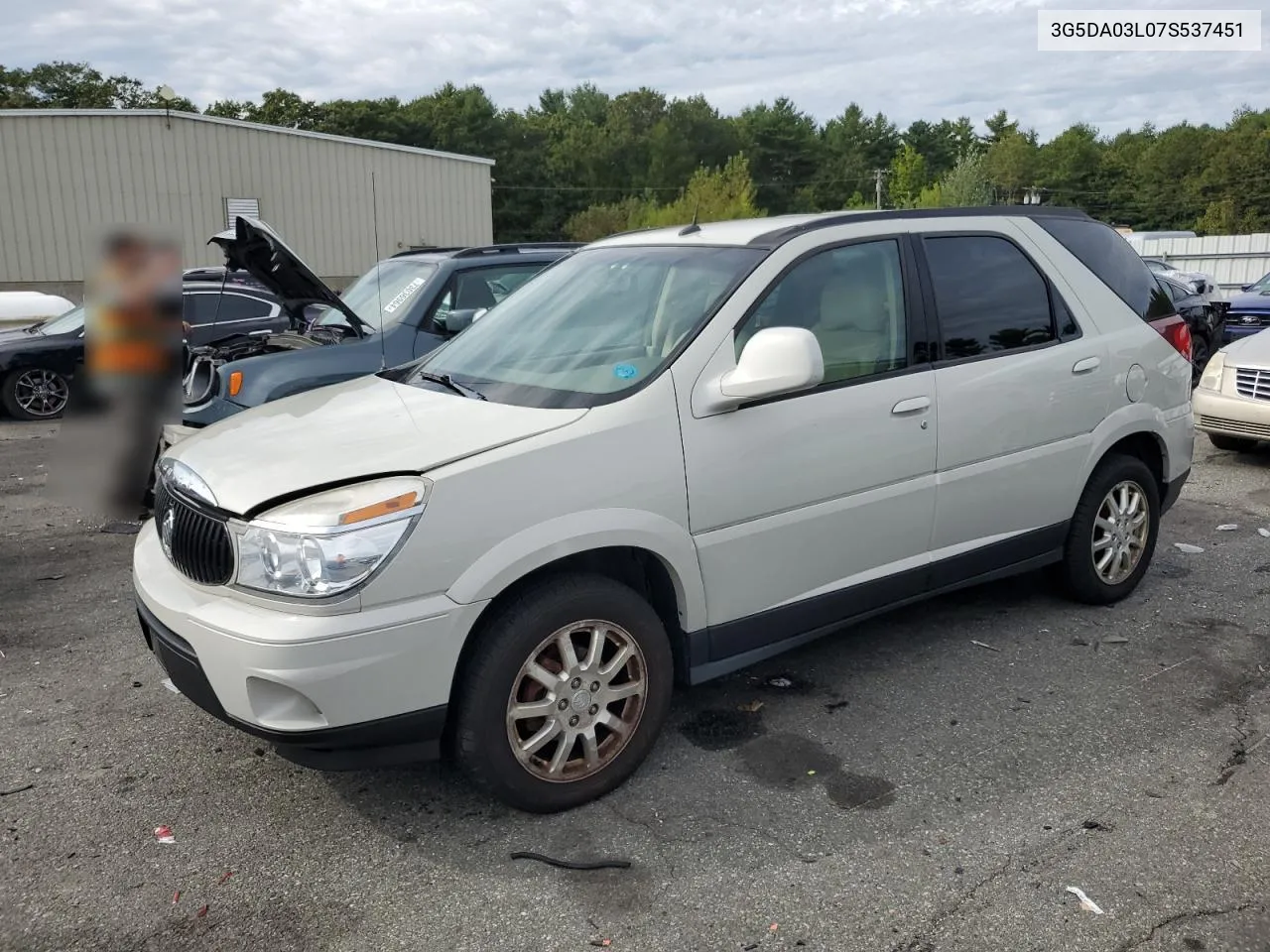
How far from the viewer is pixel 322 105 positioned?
66688 mm

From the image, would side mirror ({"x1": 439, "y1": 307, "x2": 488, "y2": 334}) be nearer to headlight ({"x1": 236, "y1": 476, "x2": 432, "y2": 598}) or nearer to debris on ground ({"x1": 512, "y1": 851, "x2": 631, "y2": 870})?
headlight ({"x1": 236, "y1": 476, "x2": 432, "y2": 598})

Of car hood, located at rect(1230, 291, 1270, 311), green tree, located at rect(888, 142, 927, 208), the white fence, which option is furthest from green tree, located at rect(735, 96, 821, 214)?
car hood, located at rect(1230, 291, 1270, 311)

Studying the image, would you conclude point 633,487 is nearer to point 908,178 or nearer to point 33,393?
point 33,393

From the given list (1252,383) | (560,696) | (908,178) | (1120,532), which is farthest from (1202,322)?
(908,178)

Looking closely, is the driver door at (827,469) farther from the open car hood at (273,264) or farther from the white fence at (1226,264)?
the white fence at (1226,264)

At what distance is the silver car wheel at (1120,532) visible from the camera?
4930 millimetres

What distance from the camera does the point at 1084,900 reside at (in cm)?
279

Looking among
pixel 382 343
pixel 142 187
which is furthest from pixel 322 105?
pixel 382 343

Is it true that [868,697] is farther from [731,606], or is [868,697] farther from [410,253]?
[410,253]

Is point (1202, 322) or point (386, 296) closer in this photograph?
point (386, 296)

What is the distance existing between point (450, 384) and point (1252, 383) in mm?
7334

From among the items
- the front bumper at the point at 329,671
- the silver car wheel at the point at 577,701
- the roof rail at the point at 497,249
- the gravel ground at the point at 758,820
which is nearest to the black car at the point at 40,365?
the roof rail at the point at 497,249

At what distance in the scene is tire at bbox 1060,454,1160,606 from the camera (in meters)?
4.80

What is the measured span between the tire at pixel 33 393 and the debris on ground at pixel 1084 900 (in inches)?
461
